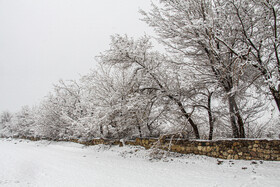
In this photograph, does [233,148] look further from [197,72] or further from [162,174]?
[197,72]

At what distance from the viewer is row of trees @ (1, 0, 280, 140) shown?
193 inches

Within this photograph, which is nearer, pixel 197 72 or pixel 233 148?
pixel 233 148

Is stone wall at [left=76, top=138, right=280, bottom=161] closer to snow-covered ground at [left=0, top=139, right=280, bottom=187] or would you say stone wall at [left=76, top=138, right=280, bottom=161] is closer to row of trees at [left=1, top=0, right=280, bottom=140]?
snow-covered ground at [left=0, top=139, right=280, bottom=187]

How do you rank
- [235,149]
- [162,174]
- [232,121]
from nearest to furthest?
[162,174]
[235,149]
[232,121]

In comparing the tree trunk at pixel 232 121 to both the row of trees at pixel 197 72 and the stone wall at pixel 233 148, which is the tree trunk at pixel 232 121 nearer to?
the row of trees at pixel 197 72

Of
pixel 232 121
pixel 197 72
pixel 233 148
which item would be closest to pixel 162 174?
pixel 233 148

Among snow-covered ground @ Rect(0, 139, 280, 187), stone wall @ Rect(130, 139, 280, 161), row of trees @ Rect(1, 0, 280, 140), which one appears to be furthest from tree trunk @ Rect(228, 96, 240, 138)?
snow-covered ground @ Rect(0, 139, 280, 187)

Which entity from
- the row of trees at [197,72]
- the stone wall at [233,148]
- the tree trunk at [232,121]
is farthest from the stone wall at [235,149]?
the tree trunk at [232,121]

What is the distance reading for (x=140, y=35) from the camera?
7957 millimetres

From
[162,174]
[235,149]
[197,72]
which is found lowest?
[162,174]

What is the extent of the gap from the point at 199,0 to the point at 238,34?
1721mm

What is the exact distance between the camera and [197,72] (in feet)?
21.9

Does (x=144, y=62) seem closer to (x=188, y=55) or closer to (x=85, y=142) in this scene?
(x=188, y=55)

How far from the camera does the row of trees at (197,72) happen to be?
491cm
